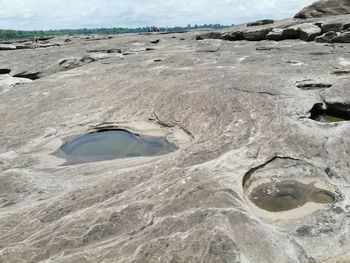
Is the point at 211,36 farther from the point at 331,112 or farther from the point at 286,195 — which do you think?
the point at 286,195

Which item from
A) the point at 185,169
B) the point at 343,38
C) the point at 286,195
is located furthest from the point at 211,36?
the point at 286,195

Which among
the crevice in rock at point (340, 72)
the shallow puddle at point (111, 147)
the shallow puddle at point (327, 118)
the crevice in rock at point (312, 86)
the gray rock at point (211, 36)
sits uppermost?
the crevice in rock at point (340, 72)

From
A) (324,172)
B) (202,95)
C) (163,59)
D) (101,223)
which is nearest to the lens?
(101,223)

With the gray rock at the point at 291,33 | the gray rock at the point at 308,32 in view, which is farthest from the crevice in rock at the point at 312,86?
the gray rock at the point at 291,33

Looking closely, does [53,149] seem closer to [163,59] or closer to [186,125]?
[186,125]

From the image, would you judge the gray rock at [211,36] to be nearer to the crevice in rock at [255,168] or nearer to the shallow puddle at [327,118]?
the shallow puddle at [327,118]

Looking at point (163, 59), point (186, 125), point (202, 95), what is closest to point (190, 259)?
point (186, 125)
